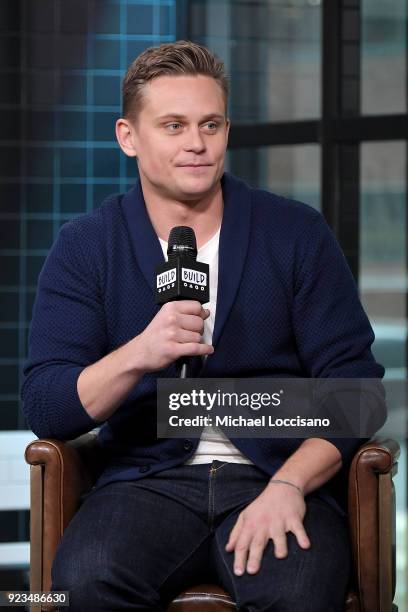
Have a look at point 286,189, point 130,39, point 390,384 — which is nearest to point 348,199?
point 286,189

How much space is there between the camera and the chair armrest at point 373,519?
192cm

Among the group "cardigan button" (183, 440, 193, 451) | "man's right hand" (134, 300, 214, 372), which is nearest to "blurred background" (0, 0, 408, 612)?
"cardigan button" (183, 440, 193, 451)

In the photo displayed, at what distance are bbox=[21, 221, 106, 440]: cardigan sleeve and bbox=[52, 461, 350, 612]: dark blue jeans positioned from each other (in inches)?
6.4

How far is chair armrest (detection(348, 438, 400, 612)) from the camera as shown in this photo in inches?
75.4

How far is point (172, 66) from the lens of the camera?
6.48 ft

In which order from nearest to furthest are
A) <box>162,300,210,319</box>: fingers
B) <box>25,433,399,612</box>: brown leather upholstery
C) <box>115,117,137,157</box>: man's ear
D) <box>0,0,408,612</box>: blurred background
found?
<box>162,300,210,319</box>: fingers → <box>25,433,399,612</box>: brown leather upholstery → <box>115,117,137,157</box>: man's ear → <box>0,0,408,612</box>: blurred background

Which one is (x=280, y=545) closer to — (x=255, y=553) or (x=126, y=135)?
(x=255, y=553)

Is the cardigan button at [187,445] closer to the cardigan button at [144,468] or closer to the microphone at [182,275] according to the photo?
the cardigan button at [144,468]

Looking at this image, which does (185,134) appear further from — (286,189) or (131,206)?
(286,189)

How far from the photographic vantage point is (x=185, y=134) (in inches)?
76.9

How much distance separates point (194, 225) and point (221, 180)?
145mm

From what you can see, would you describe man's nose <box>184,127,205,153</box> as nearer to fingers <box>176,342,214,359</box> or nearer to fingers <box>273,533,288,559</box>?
fingers <box>176,342,214,359</box>

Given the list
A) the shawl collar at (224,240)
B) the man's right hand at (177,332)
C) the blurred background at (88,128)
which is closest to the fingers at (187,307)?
the man's right hand at (177,332)

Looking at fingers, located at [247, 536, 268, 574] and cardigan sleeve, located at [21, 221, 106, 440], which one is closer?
fingers, located at [247, 536, 268, 574]
